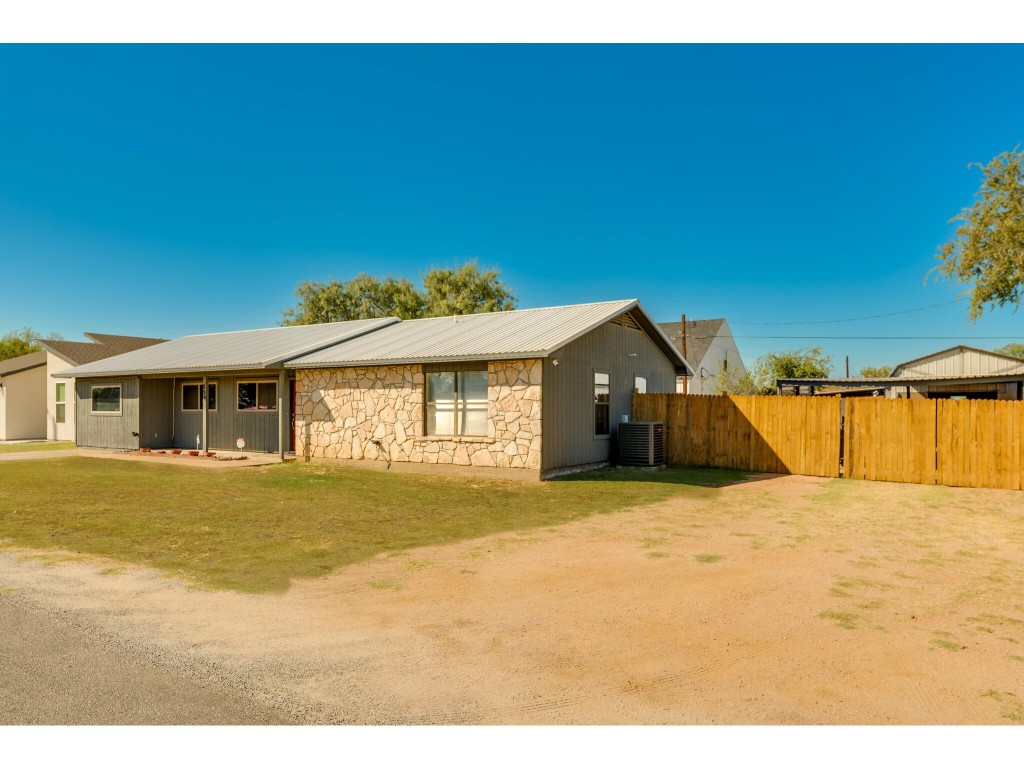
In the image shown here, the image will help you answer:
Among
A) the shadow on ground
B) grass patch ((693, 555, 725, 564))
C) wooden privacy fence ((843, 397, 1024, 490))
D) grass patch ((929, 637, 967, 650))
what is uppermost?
wooden privacy fence ((843, 397, 1024, 490))

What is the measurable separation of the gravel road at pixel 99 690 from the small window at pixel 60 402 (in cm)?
2750

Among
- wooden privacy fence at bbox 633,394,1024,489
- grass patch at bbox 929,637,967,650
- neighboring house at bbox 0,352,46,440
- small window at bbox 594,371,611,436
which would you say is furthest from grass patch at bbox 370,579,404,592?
neighboring house at bbox 0,352,46,440

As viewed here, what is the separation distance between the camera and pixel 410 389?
16.4 meters

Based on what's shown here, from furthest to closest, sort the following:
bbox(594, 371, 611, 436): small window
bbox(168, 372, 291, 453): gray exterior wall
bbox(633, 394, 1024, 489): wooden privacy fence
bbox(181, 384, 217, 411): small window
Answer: bbox(181, 384, 217, 411): small window → bbox(168, 372, 291, 453): gray exterior wall → bbox(594, 371, 611, 436): small window → bbox(633, 394, 1024, 489): wooden privacy fence

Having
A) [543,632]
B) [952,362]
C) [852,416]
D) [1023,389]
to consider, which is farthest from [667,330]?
[543,632]

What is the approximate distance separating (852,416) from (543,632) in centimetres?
1284

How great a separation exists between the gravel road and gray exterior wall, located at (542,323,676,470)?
10682mm

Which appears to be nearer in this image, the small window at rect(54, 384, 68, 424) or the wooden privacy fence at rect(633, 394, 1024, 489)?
the wooden privacy fence at rect(633, 394, 1024, 489)

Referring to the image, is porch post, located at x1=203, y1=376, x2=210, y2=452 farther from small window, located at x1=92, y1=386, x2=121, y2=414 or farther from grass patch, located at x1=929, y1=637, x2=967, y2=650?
grass patch, located at x1=929, y1=637, x2=967, y2=650

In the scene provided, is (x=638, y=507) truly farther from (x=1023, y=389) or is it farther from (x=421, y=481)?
(x=1023, y=389)

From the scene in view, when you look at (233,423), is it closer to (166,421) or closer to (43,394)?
(166,421)

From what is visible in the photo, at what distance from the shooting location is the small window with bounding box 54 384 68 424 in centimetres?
2810

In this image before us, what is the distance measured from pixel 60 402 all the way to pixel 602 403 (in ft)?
77.7

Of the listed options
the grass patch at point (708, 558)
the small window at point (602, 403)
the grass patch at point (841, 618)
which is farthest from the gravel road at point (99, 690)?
the small window at point (602, 403)
